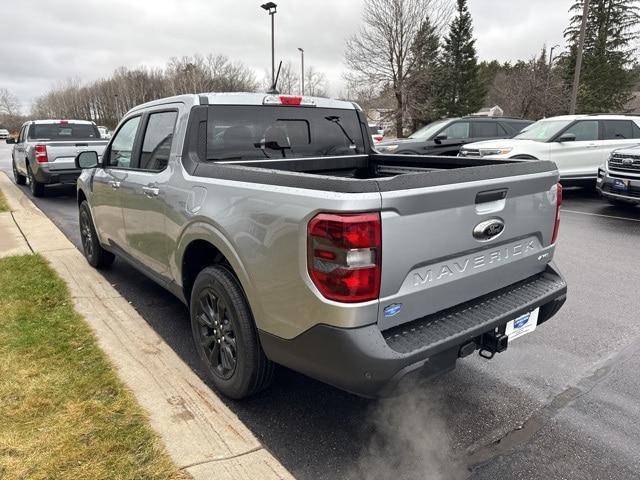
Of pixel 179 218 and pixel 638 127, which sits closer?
pixel 179 218

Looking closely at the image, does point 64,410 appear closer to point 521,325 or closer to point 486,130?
point 521,325

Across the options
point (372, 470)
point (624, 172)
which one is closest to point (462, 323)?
point (372, 470)

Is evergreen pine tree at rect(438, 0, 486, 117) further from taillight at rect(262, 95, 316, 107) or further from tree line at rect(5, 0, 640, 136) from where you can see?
taillight at rect(262, 95, 316, 107)

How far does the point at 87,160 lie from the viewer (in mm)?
4918

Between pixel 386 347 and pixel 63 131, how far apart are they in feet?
42.5

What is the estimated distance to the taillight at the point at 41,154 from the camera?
35.0ft

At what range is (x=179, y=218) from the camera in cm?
326

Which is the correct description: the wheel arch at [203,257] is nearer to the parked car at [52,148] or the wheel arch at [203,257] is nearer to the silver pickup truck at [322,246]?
the silver pickup truck at [322,246]

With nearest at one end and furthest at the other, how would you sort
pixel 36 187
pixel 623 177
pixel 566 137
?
pixel 623 177, pixel 566 137, pixel 36 187

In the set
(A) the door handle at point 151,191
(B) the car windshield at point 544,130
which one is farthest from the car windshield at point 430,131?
(A) the door handle at point 151,191

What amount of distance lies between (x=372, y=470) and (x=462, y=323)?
0.88 metres

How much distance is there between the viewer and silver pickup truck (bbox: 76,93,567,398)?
2.14 m

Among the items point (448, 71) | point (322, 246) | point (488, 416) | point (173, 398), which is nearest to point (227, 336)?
point (173, 398)

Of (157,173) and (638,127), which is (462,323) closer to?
(157,173)
